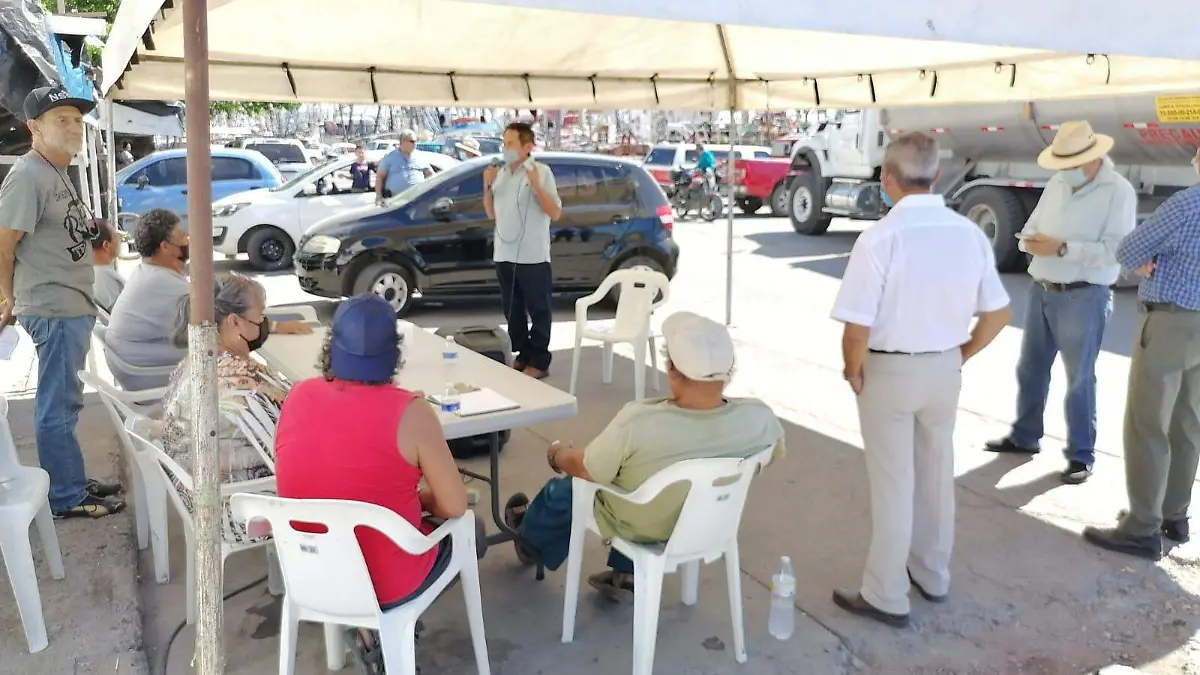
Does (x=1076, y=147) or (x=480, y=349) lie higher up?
(x=1076, y=147)

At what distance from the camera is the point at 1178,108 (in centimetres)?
503

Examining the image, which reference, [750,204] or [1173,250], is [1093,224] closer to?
[1173,250]

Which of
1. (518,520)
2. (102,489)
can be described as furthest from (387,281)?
(518,520)

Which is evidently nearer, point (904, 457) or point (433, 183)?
point (904, 457)

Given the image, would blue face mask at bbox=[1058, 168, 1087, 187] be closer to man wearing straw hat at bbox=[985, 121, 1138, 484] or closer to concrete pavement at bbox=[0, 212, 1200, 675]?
man wearing straw hat at bbox=[985, 121, 1138, 484]

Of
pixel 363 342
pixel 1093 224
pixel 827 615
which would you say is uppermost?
pixel 1093 224

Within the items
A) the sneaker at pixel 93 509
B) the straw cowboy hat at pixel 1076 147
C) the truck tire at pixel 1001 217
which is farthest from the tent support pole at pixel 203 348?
the truck tire at pixel 1001 217

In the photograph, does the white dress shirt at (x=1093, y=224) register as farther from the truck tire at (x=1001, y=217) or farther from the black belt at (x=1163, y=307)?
the truck tire at (x=1001, y=217)

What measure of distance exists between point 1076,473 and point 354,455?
12.1 feet

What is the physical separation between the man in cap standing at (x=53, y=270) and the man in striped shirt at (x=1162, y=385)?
414 cm

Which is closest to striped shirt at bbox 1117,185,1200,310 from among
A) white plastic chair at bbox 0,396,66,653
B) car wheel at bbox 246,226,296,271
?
white plastic chair at bbox 0,396,66,653

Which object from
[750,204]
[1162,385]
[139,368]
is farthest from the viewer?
[750,204]

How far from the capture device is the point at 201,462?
81.3 inches

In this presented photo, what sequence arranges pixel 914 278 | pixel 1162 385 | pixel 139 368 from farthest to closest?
1. pixel 139 368
2. pixel 1162 385
3. pixel 914 278
